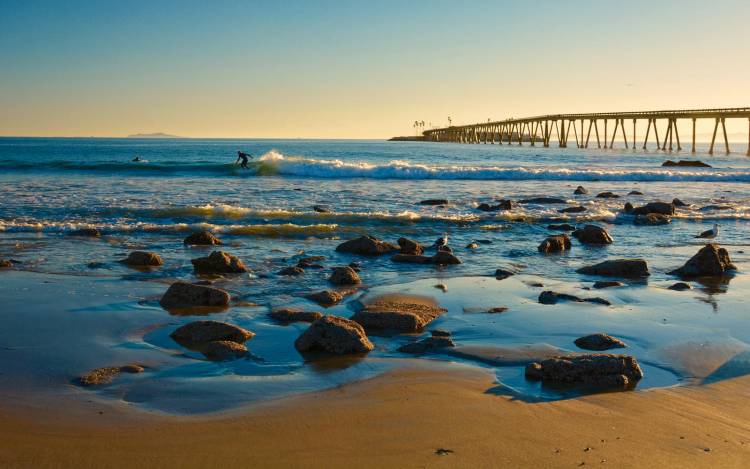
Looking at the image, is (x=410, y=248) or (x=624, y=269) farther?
(x=410, y=248)

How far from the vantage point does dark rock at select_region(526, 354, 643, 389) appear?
6078 millimetres

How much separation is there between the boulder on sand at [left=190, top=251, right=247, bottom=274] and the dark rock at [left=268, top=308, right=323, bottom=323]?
314 centimetres

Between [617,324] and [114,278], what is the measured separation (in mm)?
7324

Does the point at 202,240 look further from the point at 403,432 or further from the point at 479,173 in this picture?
the point at 479,173

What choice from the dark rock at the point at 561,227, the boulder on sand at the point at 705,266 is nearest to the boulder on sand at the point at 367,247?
the boulder on sand at the point at 705,266

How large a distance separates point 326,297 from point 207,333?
232 cm

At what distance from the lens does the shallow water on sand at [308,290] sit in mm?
6383

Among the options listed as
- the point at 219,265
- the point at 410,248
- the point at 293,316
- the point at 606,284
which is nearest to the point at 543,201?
the point at 410,248

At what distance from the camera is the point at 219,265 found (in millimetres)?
11445

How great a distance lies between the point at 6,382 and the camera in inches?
235

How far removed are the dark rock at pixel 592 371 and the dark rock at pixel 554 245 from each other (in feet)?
25.2

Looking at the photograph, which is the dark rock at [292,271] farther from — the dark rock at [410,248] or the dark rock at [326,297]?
the dark rock at [410,248]

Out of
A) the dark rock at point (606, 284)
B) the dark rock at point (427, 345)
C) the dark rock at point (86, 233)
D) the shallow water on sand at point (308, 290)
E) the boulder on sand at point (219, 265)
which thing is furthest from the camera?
the dark rock at point (86, 233)

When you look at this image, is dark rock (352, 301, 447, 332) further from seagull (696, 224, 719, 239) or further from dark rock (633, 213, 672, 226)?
dark rock (633, 213, 672, 226)
